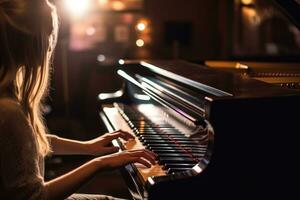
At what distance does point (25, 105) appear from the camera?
4.93ft

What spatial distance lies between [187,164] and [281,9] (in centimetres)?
77

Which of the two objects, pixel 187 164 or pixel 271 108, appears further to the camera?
pixel 187 164

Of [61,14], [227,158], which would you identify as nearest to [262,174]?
[227,158]

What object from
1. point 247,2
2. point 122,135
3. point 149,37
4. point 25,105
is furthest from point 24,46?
point 247,2

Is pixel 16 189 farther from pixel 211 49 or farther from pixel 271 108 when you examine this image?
pixel 211 49

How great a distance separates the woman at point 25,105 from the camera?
136 centimetres

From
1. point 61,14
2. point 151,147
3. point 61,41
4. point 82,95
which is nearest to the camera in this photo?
point 151,147

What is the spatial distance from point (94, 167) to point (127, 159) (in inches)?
4.8

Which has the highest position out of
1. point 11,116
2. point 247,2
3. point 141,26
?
point 247,2

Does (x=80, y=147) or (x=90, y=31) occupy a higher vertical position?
(x=90, y=31)

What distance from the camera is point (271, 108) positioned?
136 centimetres

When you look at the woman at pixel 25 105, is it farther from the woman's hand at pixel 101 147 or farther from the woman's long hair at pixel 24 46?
the woman's hand at pixel 101 147

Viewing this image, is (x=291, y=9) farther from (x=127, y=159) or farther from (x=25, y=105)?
(x=25, y=105)

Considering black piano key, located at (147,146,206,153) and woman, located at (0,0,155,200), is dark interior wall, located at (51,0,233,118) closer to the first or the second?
black piano key, located at (147,146,206,153)
